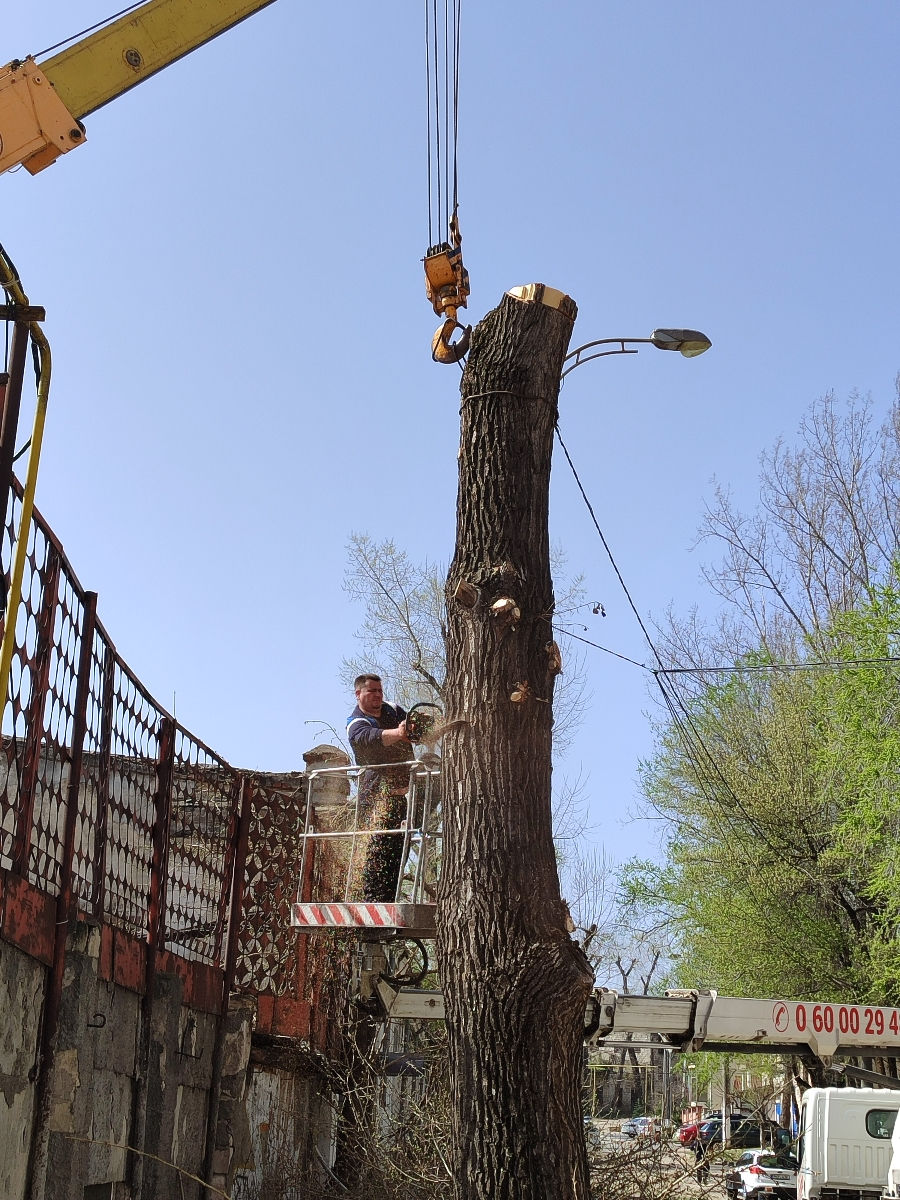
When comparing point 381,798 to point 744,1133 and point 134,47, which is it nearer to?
point 744,1133

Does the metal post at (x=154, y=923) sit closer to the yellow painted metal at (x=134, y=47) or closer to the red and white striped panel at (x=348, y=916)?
the red and white striped panel at (x=348, y=916)

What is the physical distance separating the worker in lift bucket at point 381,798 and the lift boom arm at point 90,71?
16.7 feet

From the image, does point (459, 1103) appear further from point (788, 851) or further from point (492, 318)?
point (788, 851)

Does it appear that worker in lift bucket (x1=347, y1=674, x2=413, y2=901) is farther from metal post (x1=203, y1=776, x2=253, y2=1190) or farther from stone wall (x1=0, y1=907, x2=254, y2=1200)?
stone wall (x1=0, y1=907, x2=254, y2=1200)

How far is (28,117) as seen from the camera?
944 centimetres

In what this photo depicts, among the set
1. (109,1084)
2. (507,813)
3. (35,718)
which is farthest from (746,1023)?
(35,718)

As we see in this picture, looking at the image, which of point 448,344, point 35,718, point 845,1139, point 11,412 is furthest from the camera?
point 845,1139

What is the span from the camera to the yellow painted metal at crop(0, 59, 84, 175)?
30.7 ft

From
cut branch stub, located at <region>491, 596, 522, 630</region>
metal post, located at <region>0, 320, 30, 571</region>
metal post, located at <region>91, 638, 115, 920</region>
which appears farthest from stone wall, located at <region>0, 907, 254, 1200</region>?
cut branch stub, located at <region>491, 596, 522, 630</region>

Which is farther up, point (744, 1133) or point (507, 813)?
point (507, 813)

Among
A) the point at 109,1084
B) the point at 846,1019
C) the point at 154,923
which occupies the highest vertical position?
the point at 154,923

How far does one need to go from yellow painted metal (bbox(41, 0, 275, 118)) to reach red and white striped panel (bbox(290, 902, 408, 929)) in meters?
6.97

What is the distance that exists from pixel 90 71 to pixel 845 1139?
16.6 m

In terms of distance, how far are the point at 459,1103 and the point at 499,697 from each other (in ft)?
5.77
